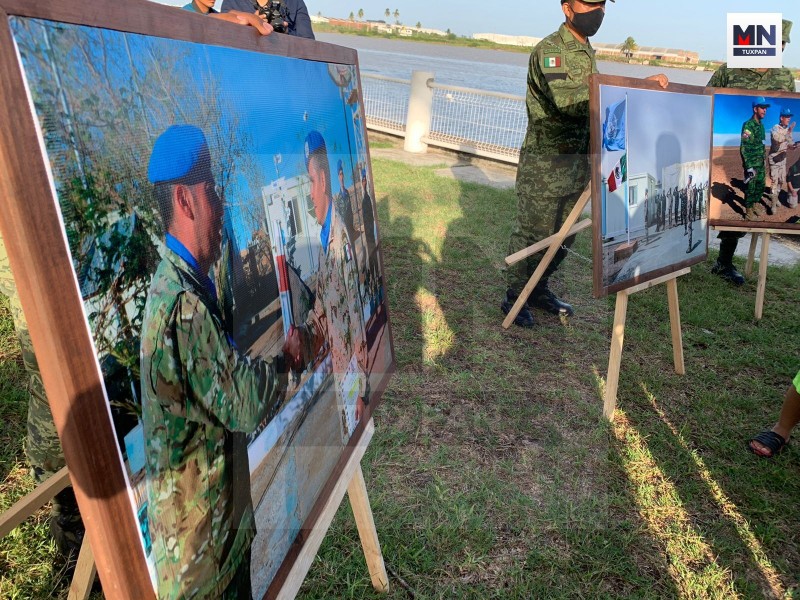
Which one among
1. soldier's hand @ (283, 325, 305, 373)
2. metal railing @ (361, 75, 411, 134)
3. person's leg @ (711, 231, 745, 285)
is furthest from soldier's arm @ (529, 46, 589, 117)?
metal railing @ (361, 75, 411, 134)

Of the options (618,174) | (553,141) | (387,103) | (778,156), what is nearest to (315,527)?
(618,174)

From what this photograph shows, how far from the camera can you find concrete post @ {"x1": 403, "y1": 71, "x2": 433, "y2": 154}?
369 inches

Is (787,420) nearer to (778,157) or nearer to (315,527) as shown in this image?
(778,157)

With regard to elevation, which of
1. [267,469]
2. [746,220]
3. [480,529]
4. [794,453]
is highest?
[267,469]

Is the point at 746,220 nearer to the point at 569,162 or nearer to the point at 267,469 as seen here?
the point at 569,162

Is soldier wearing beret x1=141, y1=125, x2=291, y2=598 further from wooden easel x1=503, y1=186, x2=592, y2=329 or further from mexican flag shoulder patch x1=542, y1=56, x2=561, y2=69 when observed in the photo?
mexican flag shoulder patch x1=542, y1=56, x2=561, y2=69

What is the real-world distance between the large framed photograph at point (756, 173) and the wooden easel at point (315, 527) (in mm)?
3428

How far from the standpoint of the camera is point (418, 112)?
31.7 feet

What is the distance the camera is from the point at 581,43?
3.10 metres

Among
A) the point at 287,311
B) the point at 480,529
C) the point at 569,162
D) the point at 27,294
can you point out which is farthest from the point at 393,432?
the point at 27,294

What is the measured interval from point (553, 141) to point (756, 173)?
172 centimetres

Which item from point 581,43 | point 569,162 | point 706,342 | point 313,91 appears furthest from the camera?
point 706,342

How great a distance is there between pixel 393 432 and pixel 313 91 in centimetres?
173

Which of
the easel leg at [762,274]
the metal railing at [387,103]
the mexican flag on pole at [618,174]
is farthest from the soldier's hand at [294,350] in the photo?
the metal railing at [387,103]
